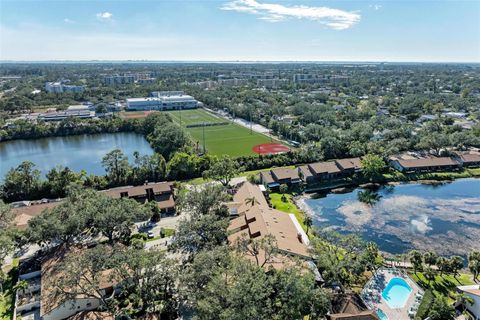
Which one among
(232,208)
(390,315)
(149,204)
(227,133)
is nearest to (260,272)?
(390,315)

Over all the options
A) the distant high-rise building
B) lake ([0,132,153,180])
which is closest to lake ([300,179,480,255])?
lake ([0,132,153,180])

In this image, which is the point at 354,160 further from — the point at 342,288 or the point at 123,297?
the point at 123,297

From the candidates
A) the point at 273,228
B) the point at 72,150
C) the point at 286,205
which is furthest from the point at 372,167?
the point at 72,150

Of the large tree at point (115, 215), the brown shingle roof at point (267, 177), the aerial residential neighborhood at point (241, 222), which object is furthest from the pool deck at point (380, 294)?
the large tree at point (115, 215)

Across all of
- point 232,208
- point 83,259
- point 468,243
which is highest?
point 83,259

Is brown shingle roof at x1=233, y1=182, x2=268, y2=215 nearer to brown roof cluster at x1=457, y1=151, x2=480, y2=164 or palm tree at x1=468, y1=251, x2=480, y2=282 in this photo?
palm tree at x1=468, y1=251, x2=480, y2=282

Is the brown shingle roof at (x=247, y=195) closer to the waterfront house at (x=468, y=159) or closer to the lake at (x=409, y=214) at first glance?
the lake at (x=409, y=214)

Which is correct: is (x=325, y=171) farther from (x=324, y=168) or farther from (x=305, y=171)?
(x=305, y=171)
